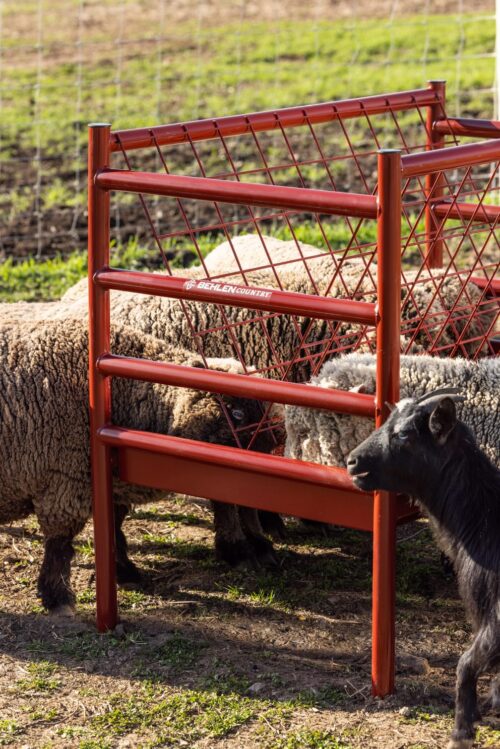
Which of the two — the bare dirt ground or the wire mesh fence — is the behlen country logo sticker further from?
the wire mesh fence

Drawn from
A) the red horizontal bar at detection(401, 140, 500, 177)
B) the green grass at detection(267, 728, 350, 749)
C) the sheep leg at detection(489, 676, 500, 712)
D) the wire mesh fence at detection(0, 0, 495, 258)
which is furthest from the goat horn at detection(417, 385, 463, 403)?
the wire mesh fence at detection(0, 0, 495, 258)

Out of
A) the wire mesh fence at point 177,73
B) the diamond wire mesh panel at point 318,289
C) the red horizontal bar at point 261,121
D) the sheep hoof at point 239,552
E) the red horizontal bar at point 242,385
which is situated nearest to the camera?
the red horizontal bar at point 242,385

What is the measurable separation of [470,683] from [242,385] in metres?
1.19

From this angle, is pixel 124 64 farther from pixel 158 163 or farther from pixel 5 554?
pixel 5 554

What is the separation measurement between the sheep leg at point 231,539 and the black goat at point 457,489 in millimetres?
1393

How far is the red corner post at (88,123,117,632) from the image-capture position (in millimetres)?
4617

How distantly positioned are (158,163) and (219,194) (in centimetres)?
706

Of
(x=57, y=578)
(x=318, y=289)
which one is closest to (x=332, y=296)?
(x=318, y=289)

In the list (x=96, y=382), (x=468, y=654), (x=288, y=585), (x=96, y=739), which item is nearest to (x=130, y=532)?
(x=288, y=585)

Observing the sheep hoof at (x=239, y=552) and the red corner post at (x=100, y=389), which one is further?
the sheep hoof at (x=239, y=552)

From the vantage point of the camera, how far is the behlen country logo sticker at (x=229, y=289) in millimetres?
4277

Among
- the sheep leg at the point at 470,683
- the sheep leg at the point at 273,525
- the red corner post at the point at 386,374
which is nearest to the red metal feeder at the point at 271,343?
the red corner post at the point at 386,374

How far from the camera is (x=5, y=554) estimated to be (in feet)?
18.6

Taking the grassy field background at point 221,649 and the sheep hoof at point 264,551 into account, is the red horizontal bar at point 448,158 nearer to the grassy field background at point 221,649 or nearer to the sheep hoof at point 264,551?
the grassy field background at point 221,649
